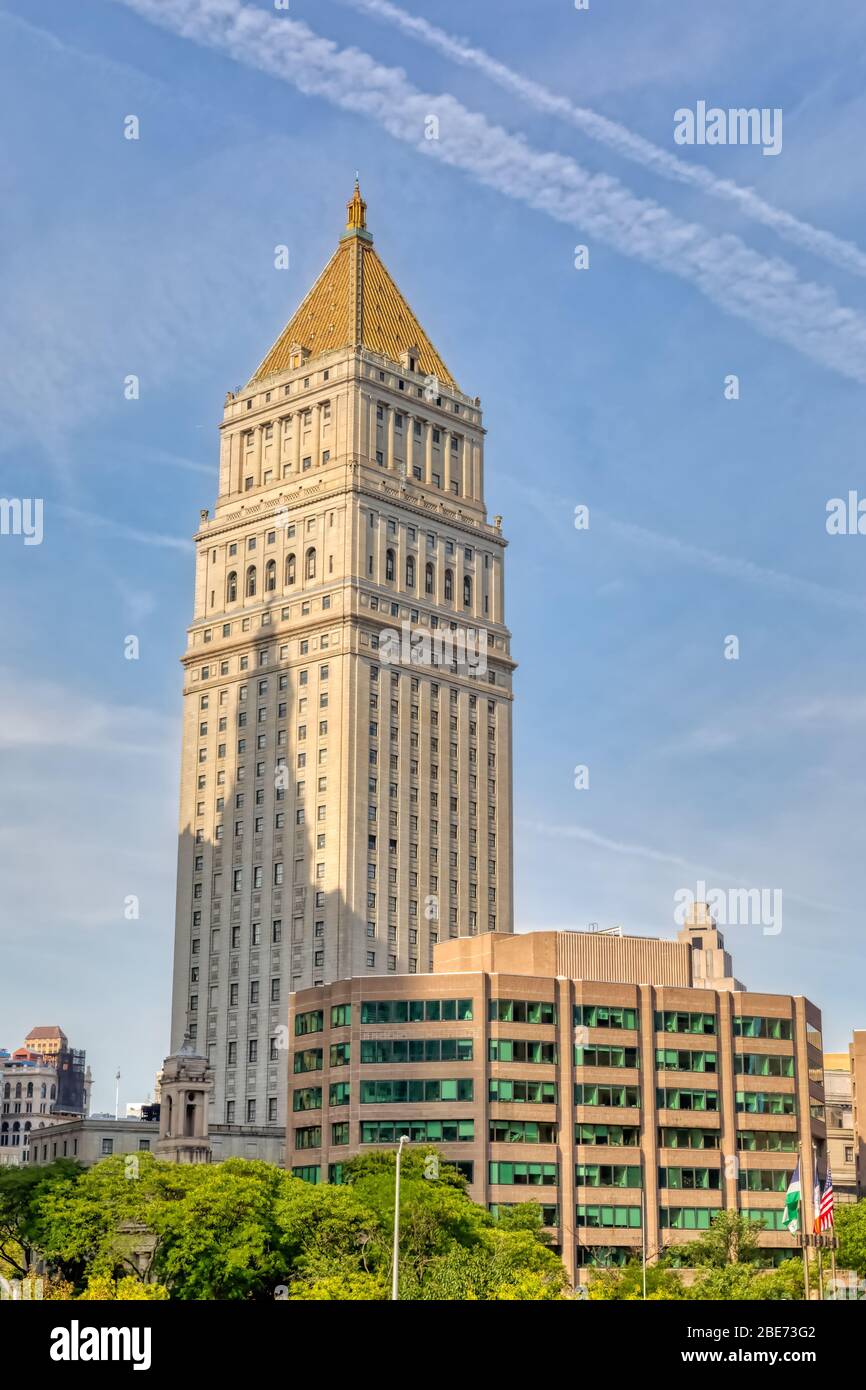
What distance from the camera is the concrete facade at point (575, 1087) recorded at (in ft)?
444

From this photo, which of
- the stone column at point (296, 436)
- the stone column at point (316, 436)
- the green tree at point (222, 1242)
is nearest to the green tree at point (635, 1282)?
the green tree at point (222, 1242)

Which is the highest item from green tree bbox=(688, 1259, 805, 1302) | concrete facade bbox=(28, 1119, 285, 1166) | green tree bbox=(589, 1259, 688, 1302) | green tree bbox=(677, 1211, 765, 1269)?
concrete facade bbox=(28, 1119, 285, 1166)

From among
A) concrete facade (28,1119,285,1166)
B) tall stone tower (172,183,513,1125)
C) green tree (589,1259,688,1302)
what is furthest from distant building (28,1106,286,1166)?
green tree (589,1259,688,1302)

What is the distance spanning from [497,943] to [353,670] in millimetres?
36366

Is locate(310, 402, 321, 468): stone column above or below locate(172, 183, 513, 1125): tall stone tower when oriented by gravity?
above

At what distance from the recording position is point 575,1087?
13862cm

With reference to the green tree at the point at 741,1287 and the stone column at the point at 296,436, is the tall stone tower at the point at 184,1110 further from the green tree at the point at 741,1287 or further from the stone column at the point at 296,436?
the stone column at the point at 296,436

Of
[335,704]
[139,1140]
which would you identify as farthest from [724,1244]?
[335,704]

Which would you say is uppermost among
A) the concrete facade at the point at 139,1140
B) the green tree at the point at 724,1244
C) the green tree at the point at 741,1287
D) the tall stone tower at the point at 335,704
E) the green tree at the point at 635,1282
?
the tall stone tower at the point at 335,704

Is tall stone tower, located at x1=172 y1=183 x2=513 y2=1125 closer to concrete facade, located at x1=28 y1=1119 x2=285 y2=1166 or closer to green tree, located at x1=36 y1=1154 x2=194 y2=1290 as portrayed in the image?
concrete facade, located at x1=28 y1=1119 x2=285 y2=1166

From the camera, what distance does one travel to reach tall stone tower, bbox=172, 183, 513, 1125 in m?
172

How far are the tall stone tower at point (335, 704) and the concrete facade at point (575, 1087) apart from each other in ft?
81.7

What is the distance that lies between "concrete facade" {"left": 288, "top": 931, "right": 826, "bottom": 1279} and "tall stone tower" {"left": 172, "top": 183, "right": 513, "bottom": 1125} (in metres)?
24.9
